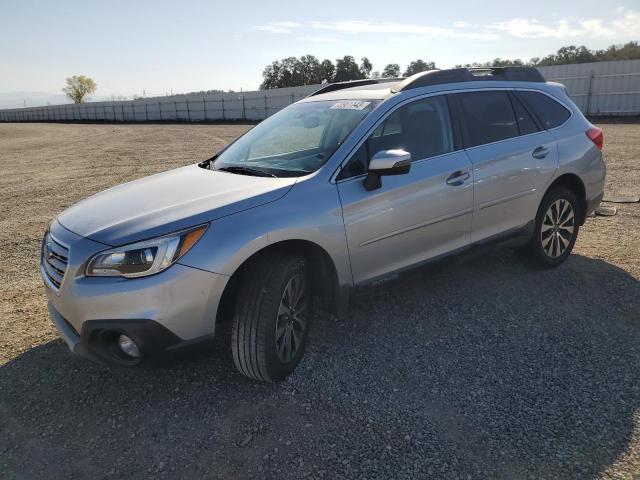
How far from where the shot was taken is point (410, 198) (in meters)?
3.59

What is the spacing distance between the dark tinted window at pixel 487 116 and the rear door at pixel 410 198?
23cm

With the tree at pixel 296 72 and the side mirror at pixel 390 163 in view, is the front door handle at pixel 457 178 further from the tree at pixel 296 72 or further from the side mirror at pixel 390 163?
the tree at pixel 296 72

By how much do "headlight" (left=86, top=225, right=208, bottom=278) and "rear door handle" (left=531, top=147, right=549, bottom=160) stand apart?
3.16 meters

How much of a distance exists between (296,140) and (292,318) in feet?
5.44

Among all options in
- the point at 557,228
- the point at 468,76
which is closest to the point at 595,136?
the point at 557,228

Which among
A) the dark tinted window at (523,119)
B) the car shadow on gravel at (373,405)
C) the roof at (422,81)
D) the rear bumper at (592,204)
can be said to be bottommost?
the car shadow on gravel at (373,405)

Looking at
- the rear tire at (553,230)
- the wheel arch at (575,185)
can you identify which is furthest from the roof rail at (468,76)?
the rear tire at (553,230)

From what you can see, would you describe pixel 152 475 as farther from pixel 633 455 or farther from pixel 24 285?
pixel 24 285

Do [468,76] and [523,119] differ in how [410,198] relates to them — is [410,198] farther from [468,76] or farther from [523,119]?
[523,119]

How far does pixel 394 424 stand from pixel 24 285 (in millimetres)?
3925

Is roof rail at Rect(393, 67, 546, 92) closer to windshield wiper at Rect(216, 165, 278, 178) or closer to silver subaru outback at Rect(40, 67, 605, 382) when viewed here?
silver subaru outback at Rect(40, 67, 605, 382)

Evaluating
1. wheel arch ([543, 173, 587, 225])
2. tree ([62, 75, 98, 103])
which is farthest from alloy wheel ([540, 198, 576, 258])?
tree ([62, 75, 98, 103])

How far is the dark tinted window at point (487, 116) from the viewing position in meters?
4.14

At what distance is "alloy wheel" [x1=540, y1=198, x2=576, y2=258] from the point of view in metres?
4.74
